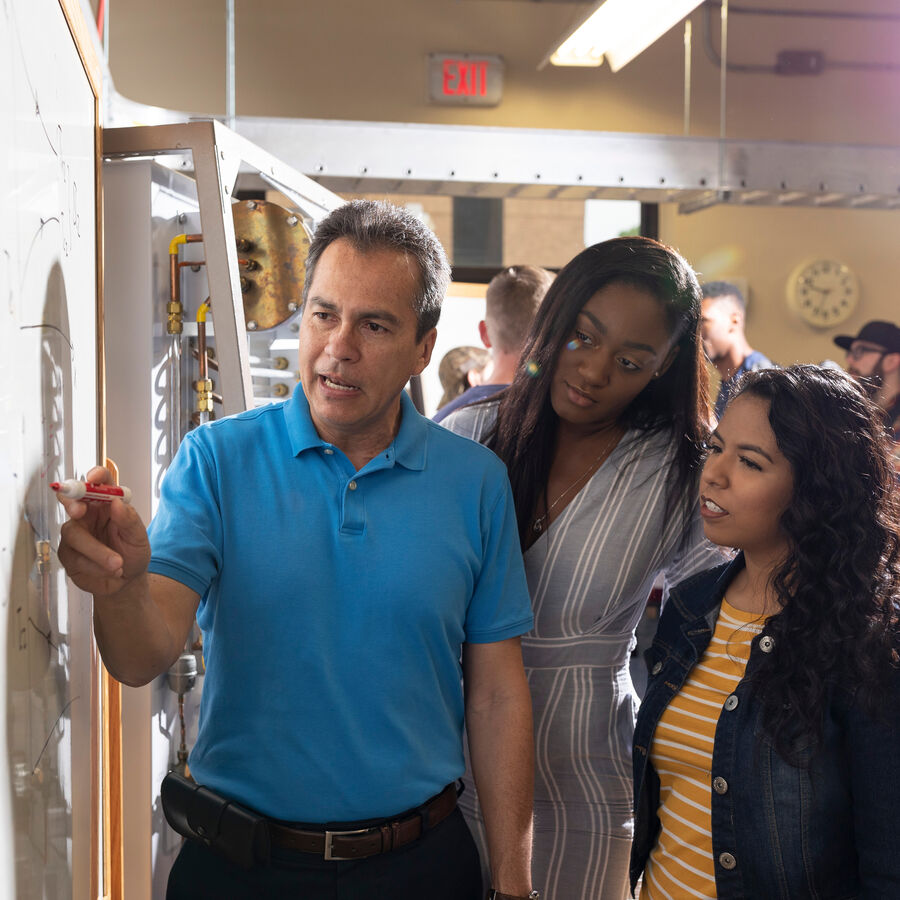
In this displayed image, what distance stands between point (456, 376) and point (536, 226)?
7.57 feet

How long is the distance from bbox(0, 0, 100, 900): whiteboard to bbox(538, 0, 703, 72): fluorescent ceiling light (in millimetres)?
2597

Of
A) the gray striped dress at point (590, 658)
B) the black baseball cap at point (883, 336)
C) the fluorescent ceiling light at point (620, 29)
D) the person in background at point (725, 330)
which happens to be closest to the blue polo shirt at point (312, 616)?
the gray striped dress at point (590, 658)

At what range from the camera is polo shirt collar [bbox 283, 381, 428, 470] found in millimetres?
1324

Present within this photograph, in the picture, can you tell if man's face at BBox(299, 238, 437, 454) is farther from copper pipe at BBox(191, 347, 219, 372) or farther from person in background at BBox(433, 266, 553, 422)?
person in background at BBox(433, 266, 553, 422)

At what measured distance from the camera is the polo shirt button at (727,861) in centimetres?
137

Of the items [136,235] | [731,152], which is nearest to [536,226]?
[731,152]

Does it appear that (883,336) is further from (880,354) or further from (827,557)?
(827,557)

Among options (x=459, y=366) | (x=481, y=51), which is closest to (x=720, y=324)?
(x=459, y=366)

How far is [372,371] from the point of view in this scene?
1.31 m

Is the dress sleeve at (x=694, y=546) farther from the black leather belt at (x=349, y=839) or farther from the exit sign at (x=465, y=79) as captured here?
the exit sign at (x=465, y=79)

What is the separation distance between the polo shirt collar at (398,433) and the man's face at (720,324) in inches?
120

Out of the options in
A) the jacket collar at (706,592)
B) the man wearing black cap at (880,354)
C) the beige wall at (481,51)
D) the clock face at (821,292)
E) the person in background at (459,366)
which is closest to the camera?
the jacket collar at (706,592)

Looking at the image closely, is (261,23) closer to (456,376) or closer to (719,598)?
(456,376)

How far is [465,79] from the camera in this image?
6336 mm
